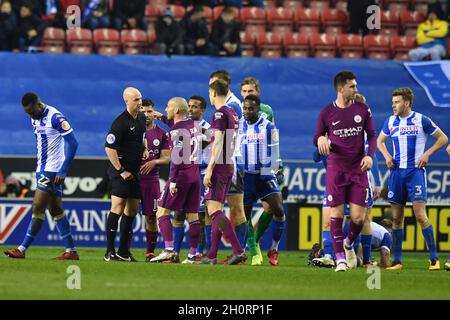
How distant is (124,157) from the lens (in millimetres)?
14031

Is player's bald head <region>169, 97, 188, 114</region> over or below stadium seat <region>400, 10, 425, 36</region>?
below

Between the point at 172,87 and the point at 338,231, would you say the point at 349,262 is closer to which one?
the point at 338,231

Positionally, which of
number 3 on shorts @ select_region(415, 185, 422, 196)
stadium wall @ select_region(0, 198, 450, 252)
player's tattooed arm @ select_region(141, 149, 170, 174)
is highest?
player's tattooed arm @ select_region(141, 149, 170, 174)

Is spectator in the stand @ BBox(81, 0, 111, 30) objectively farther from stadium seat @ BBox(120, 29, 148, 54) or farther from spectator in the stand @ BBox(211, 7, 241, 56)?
spectator in the stand @ BBox(211, 7, 241, 56)

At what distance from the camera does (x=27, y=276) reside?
1138 centimetres

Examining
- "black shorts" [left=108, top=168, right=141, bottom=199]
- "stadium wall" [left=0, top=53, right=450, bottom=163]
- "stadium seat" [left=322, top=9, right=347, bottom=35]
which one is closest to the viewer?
"black shorts" [left=108, top=168, right=141, bottom=199]

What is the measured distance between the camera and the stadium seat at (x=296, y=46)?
2475cm

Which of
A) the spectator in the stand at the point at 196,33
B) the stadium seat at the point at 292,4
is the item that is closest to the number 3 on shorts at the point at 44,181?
the spectator in the stand at the point at 196,33

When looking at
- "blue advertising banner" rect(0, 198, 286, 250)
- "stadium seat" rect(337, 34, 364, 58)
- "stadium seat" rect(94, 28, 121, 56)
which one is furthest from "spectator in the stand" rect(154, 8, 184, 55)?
"blue advertising banner" rect(0, 198, 286, 250)

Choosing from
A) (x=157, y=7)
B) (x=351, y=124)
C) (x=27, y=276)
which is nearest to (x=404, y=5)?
(x=157, y=7)

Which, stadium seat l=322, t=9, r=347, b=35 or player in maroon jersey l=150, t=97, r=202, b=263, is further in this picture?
stadium seat l=322, t=9, r=347, b=35

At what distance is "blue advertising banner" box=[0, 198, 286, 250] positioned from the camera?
61.2ft

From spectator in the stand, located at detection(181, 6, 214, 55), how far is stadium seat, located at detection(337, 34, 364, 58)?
2.95 m

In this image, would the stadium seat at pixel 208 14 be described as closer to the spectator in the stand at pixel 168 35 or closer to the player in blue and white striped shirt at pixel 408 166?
the spectator in the stand at pixel 168 35
